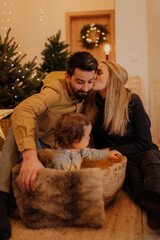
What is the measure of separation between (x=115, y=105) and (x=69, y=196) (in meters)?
0.77

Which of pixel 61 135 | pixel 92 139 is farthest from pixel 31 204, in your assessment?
pixel 92 139

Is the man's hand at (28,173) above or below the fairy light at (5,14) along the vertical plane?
below

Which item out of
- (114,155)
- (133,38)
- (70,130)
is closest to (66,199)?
(70,130)

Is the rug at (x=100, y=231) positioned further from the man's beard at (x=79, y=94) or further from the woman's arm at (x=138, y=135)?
the man's beard at (x=79, y=94)

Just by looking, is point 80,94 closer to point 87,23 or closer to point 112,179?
point 112,179

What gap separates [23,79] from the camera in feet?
10.8

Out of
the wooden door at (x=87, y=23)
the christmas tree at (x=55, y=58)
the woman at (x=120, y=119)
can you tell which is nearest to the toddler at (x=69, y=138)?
the woman at (x=120, y=119)

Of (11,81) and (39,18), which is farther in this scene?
(39,18)

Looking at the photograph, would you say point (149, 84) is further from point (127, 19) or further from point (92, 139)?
point (92, 139)

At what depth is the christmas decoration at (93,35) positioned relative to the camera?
221 inches

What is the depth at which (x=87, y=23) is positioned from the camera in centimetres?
575

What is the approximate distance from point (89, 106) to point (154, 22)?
304cm

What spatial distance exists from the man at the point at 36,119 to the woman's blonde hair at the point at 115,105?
0.17 m

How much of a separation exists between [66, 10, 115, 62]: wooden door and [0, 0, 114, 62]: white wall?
0.10 m
